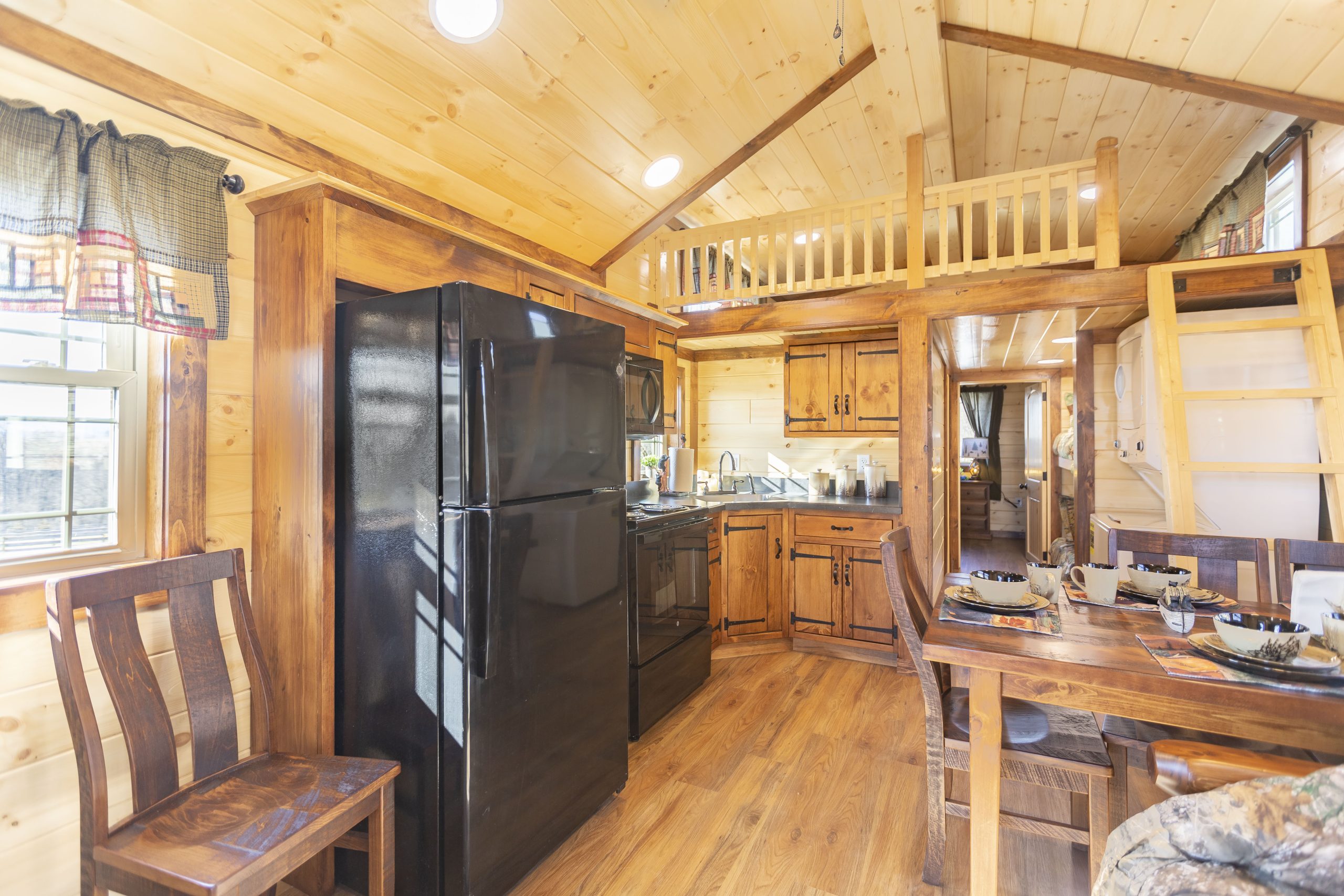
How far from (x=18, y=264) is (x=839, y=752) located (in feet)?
10.1

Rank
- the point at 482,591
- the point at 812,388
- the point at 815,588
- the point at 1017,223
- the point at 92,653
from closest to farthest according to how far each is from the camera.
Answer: the point at 92,653, the point at 482,591, the point at 1017,223, the point at 815,588, the point at 812,388

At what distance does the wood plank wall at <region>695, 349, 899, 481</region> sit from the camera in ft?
15.3

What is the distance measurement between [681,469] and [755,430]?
980mm

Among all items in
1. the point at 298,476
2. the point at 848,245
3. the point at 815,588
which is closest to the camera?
the point at 298,476

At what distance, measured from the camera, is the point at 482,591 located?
164 centimetres

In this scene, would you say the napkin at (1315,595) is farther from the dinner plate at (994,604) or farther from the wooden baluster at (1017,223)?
the wooden baluster at (1017,223)

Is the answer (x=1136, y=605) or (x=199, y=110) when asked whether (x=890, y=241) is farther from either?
(x=199, y=110)

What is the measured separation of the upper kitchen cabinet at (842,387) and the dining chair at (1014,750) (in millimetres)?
2329

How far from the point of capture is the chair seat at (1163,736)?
5.67ft

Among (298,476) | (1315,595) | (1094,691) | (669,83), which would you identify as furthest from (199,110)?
(1315,595)

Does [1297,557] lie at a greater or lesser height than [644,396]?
lesser

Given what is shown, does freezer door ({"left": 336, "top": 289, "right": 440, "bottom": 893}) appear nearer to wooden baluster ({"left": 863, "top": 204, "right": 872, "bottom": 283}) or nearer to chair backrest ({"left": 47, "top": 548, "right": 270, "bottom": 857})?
chair backrest ({"left": 47, "top": 548, "right": 270, "bottom": 857})

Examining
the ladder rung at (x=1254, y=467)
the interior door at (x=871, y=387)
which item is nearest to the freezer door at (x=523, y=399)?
the interior door at (x=871, y=387)

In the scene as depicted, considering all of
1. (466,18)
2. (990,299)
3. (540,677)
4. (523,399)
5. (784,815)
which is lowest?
(784,815)
